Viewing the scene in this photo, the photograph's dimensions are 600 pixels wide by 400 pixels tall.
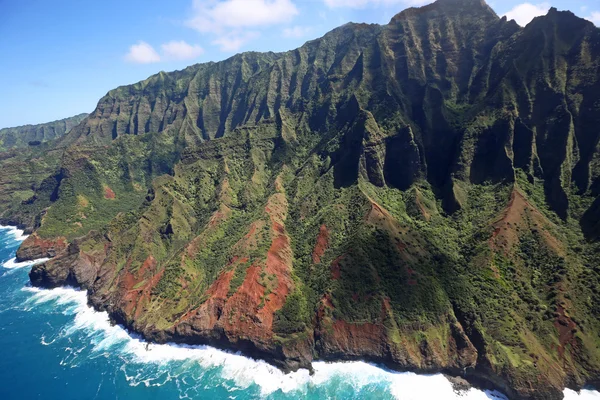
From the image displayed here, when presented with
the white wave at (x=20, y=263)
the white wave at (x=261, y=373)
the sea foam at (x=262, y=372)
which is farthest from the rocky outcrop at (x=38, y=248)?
the white wave at (x=261, y=373)

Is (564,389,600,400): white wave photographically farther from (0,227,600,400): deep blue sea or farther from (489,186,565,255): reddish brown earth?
(489,186,565,255): reddish brown earth

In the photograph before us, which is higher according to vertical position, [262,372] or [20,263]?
[20,263]

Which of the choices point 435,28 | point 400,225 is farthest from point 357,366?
point 435,28

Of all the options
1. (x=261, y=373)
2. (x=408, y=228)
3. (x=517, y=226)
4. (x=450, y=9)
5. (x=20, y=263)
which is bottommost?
(x=261, y=373)

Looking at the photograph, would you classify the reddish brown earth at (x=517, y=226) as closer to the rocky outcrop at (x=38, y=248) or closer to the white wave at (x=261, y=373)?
the white wave at (x=261, y=373)

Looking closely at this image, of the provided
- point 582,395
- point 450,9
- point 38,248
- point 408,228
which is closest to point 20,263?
point 38,248

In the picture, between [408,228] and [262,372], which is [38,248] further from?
[408,228]
